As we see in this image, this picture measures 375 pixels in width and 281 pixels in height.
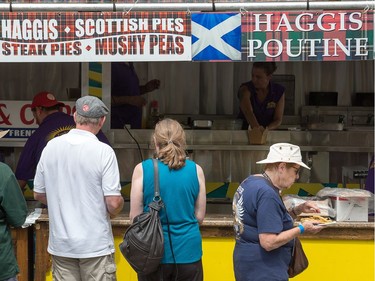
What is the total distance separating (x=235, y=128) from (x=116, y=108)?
4.10 ft

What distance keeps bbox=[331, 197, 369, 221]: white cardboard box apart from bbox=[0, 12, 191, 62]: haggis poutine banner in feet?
4.77

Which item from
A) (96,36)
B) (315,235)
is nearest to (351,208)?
(315,235)

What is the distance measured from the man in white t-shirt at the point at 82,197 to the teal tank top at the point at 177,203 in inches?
10.6

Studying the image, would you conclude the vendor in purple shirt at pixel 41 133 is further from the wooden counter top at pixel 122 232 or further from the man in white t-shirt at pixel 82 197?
the man in white t-shirt at pixel 82 197

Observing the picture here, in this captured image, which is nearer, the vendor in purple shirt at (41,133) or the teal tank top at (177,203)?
the teal tank top at (177,203)

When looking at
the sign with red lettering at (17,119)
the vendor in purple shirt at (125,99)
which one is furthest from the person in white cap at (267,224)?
the sign with red lettering at (17,119)

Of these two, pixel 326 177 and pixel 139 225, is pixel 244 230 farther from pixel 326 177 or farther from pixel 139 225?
pixel 326 177

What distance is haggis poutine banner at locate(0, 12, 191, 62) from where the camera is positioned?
450cm

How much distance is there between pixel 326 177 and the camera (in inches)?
274

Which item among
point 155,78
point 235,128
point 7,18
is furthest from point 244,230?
point 155,78

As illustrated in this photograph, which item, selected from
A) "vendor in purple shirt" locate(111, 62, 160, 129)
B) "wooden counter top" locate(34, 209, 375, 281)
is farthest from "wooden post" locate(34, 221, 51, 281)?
"vendor in purple shirt" locate(111, 62, 160, 129)

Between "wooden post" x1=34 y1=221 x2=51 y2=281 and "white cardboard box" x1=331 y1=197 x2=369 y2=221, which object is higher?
"white cardboard box" x1=331 y1=197 x2=369 y2=221

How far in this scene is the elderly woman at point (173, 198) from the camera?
384cm

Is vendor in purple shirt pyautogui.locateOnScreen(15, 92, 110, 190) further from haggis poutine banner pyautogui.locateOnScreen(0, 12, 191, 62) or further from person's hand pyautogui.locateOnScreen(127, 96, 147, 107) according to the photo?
person's hand pyautogui.locateOnScreen(127, 96, 147, 107)
